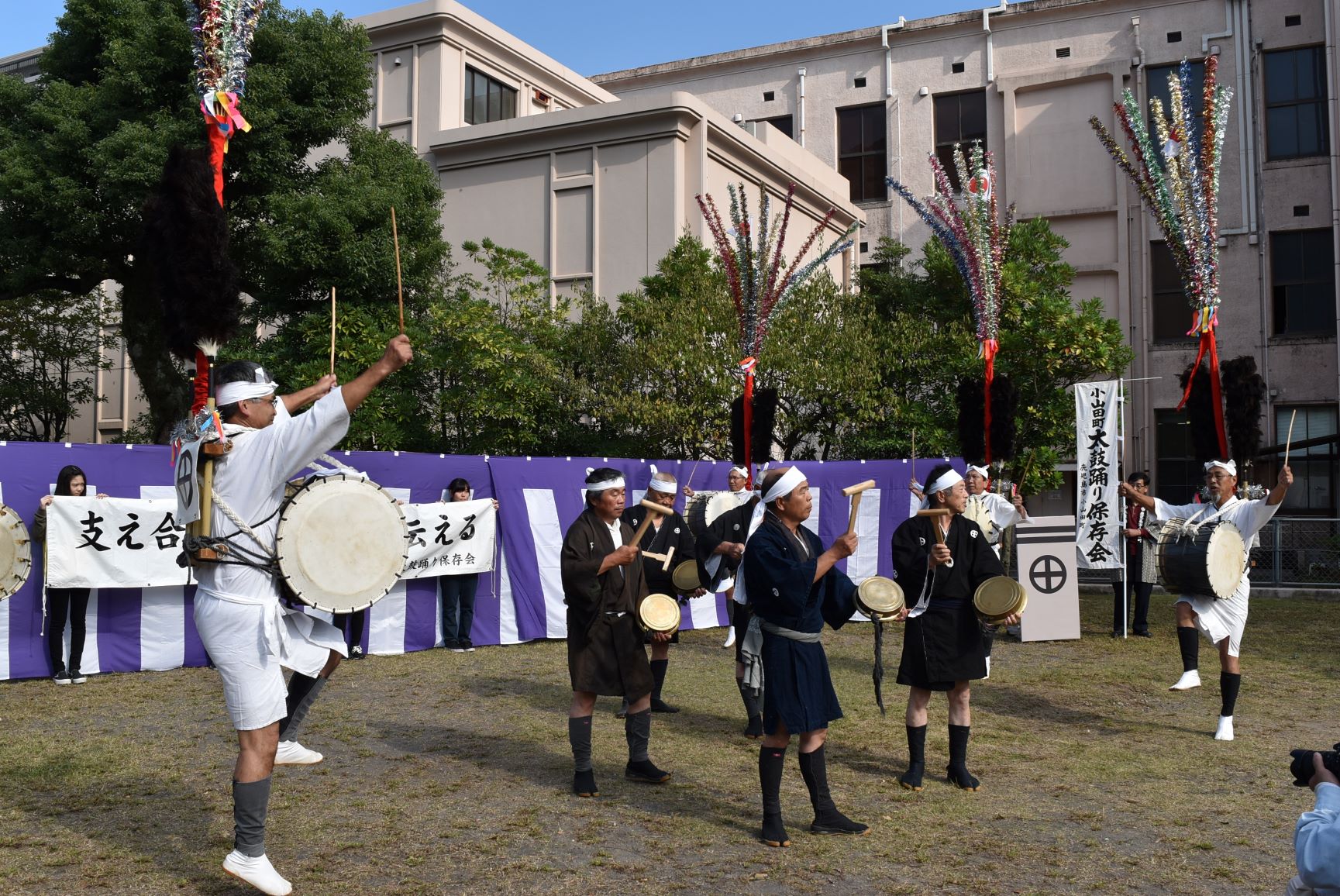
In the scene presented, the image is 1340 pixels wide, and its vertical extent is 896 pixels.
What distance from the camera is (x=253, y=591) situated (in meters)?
4.50

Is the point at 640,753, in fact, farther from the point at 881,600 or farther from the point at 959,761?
the point at 959,761

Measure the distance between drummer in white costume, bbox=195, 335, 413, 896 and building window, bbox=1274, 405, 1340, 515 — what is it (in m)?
24.2

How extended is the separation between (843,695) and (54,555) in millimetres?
6845

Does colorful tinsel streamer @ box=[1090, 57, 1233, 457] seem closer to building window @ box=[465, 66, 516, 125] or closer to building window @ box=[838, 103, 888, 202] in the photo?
building window @ box=[465, 66, 516, 125]

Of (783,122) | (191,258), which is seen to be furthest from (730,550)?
(783,122)

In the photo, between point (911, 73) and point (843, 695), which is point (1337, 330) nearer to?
point (911, 73)

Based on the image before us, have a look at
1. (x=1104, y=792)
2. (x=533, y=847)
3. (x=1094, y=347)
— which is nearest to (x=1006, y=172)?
(x=1094, y=347)

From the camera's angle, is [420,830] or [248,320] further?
[248,320]

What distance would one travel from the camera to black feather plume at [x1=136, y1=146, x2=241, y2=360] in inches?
190

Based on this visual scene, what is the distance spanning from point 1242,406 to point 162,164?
45.7 ft

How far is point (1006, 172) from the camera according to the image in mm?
27266

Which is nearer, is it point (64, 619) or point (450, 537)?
point (64, 619)

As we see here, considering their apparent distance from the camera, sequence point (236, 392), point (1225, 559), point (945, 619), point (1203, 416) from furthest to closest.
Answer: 1. point (1203, 416)
2. point (1225, 559)
3. point (945, 619)
4. point (236, 392)

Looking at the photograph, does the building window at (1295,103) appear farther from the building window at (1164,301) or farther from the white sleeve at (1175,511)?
the white sleeve at (1175,511)
